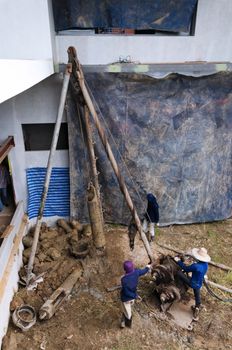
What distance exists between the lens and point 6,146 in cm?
623

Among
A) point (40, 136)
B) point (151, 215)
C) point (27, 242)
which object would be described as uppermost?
point (40, 136)

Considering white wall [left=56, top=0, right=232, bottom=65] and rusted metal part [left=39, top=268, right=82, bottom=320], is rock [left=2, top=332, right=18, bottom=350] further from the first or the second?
white wall [left=56, top=0, right=232, bottom=65]

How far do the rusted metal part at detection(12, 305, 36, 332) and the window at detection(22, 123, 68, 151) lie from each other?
141 inches

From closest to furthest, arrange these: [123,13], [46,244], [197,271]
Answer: [197,271]
[123,13]
[46,244]

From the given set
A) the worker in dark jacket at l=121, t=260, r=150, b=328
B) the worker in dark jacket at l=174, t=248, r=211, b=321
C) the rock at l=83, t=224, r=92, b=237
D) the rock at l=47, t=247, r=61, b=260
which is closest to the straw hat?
the worker in dark jacket at l=174, t=248, r=211, b=321

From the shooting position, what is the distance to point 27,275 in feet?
19.9

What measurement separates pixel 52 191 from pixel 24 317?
304 cm

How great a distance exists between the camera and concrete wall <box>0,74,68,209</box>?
255 inches

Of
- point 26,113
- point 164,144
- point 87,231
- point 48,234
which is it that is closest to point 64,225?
point 48,234

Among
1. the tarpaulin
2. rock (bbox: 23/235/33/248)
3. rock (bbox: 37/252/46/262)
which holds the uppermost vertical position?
the tarpaulin

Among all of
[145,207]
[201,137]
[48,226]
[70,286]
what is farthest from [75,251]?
[201,137]

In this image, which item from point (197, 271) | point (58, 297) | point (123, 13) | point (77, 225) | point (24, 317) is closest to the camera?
point (197, 271)

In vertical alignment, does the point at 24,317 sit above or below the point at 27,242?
below

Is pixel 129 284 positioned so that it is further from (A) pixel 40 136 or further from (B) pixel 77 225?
(A) pixel 40 136
